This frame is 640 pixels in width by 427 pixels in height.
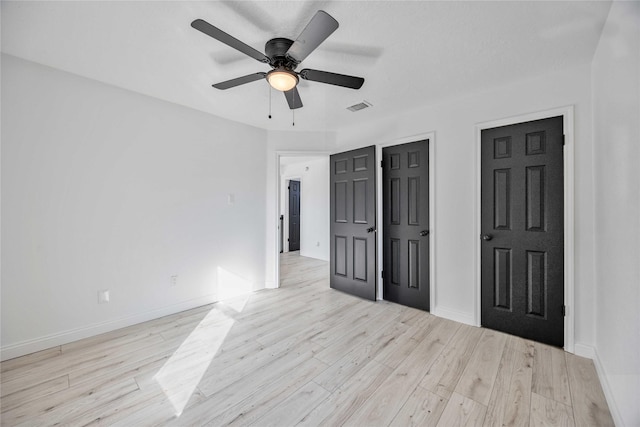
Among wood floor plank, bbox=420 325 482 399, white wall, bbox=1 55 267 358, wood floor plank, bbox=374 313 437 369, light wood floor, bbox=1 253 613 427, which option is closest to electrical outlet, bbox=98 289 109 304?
white wall, bbox=1 55 267 358

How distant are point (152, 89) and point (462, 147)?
3.33 metres

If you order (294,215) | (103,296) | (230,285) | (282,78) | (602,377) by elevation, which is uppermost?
(282,78)

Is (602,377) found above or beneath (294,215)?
beneath

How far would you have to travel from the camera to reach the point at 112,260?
251 cm

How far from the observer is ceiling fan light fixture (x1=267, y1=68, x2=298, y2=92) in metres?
1.73

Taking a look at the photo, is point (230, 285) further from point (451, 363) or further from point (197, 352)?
point (451, 363)

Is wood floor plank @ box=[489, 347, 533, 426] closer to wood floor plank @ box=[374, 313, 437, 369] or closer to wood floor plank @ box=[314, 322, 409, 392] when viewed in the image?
wood floor plank @ box=[374, 313, 437, 369]

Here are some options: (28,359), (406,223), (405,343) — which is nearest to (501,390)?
(405,343)

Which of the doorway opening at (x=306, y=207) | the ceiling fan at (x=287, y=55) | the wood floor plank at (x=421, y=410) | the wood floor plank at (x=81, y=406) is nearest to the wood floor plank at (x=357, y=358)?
the wood floor plank at (x=421, y=410)

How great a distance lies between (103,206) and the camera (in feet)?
8.08

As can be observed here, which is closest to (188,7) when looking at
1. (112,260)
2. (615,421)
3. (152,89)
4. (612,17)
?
(152,89)

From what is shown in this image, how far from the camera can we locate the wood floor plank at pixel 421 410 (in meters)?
1.45

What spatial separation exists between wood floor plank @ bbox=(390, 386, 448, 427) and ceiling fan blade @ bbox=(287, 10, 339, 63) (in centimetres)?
226

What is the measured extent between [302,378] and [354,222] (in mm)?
2128
